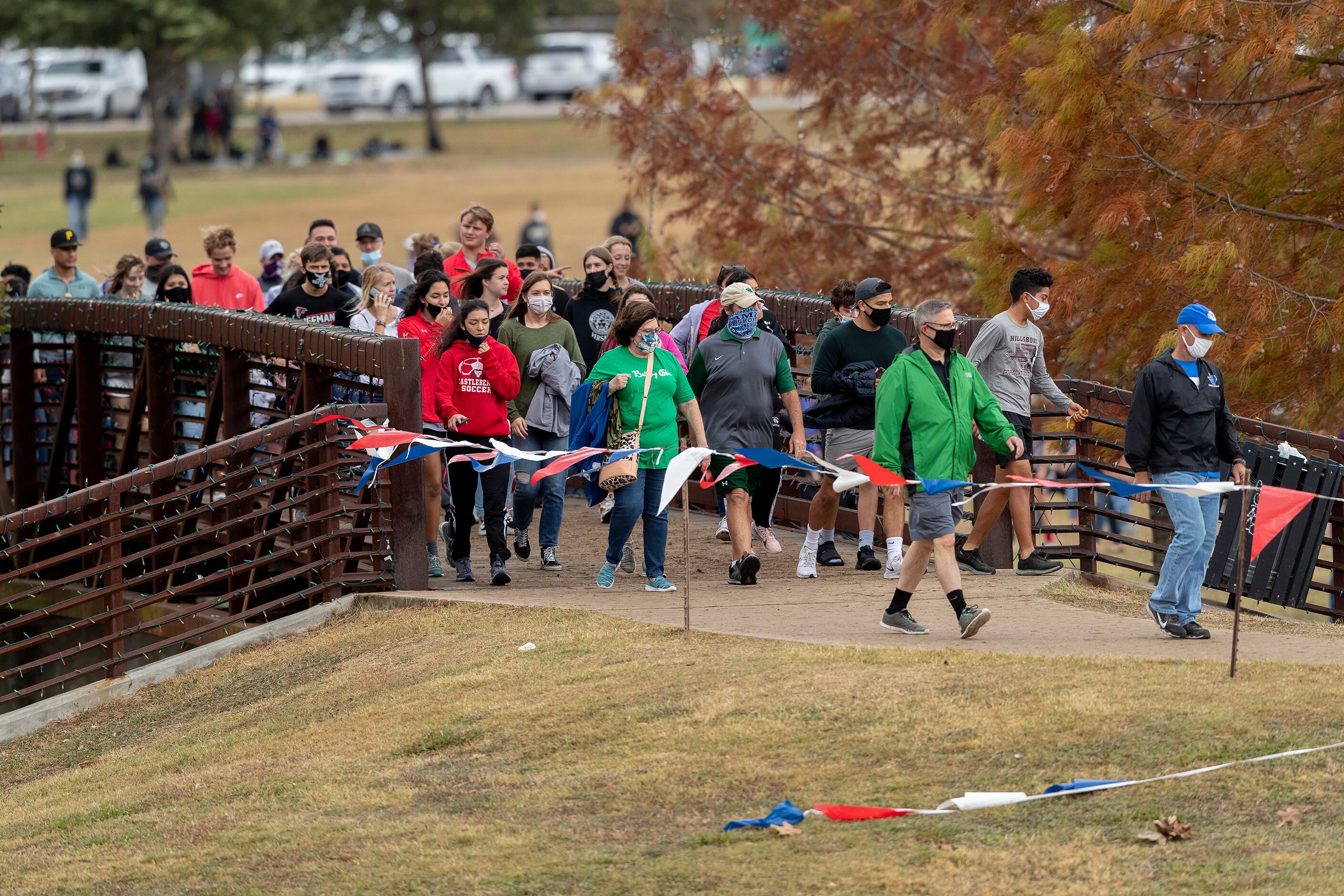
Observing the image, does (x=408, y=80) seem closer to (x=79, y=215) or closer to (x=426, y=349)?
(x=79, y=215)

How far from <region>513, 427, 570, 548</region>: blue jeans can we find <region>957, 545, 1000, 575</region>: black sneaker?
8.27ft

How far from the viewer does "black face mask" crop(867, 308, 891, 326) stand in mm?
10359

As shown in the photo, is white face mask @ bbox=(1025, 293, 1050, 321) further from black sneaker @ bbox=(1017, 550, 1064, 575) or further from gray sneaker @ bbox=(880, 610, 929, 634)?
gray sneaker @ bbox=(880, 610, 929, 634)

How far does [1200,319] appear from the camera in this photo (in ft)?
28.2

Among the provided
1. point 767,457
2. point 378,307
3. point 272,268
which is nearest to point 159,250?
point 272,268

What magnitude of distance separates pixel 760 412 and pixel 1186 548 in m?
2.75

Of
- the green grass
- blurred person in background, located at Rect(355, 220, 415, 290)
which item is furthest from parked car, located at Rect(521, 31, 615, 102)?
the green grass

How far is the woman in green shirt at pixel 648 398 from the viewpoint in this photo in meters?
10.1

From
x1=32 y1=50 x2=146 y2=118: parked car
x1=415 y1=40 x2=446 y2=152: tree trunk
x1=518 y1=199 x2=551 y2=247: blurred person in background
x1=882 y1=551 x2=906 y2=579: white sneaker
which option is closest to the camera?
x1=882 y1=551 x2=906 y2=579: white sneaker

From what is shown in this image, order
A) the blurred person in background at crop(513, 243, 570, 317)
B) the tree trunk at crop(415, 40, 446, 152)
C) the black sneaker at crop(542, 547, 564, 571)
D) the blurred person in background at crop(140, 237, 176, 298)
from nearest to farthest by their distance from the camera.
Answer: the black sneaker at crop(542, 547, 564, 571) < the blurred person in background at crop(513, 243, 570, 317) < the blurred person in background at crop(140, 237, 176, 298) < the tree trunk at crop(415, 40, 446, 152)

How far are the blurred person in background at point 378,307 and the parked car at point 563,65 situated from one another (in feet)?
158

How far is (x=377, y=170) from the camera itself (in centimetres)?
4750

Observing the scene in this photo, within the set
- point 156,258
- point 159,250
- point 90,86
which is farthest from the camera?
point 90,86

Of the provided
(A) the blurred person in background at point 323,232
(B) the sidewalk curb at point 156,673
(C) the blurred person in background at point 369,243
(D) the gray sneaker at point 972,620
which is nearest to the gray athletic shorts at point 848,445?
(D) the gray sneaker at point 972,620
